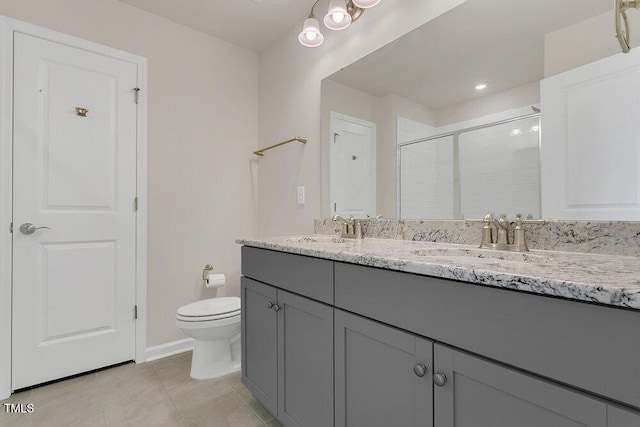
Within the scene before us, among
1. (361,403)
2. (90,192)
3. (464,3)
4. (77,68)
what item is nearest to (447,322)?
(361,403)

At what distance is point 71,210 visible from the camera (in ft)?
6.53

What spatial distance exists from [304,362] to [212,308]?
3.39ft

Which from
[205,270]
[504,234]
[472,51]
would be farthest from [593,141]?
[205,270]

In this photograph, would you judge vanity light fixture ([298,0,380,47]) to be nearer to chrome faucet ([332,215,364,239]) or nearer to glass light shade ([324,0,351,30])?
glass light shade ([324,0,351,30])

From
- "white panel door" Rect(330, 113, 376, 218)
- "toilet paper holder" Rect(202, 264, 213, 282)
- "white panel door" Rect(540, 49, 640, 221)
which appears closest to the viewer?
"white panel door" Rect(540, 49, 640, 221)

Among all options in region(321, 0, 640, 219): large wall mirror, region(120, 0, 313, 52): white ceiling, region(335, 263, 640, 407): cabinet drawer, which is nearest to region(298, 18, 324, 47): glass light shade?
region(321, 0, 640, 219): large wall mirror

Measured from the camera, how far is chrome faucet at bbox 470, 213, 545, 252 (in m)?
1.14

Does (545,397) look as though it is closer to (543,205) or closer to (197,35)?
(543,205)

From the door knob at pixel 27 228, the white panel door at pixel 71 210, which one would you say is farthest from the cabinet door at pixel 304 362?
the door knob at pixel 27 228

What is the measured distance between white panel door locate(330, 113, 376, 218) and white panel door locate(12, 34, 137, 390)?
4.70ft

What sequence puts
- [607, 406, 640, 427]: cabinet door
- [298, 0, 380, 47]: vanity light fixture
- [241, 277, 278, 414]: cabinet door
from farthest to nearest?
1. [298, 0, 380, 47]: vanity light fixture
2. [241, 277, 278, 414]: cabinet door
3. [607, 406, 640, 427]: cabinet door

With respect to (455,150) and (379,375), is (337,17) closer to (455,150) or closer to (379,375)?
(455,150)

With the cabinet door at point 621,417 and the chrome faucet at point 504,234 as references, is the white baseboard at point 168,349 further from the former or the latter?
the cabinet door at point 621,417

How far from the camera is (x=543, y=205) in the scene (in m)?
1.14
